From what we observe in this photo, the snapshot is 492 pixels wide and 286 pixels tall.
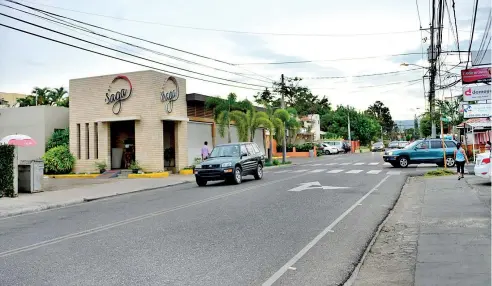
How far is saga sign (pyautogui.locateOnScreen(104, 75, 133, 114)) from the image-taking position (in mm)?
28578

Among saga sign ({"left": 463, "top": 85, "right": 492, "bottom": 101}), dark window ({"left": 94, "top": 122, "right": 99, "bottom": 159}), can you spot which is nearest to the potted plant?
dark window ({"left": 94, "top": 122, "right": 99, "bottom": 159})

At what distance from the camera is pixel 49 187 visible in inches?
845

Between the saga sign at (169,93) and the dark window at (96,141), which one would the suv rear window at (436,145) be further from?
the dark window at (96,141)

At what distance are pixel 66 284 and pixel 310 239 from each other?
4.17 m

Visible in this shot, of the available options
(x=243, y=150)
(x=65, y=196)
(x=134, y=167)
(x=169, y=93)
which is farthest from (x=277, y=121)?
(x=65, y=196)

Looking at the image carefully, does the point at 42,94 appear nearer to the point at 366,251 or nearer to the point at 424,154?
the point at 424,154

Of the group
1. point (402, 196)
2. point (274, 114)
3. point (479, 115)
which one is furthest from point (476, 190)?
point (274, 114)

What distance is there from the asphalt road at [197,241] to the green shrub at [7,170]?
4.19 m

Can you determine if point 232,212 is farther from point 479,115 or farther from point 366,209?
point 479,115

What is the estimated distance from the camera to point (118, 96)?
1136 inches

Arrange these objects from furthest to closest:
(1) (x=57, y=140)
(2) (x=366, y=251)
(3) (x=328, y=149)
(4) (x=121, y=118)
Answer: (3) (x=328, y=149)
(1) (x=57, y=140)
(4) (x=121, y=118)
(2) (x=366, y=251)

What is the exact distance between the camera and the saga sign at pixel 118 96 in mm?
28578

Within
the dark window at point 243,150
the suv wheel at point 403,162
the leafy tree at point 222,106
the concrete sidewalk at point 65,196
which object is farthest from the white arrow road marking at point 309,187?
the leafy tree at point 222,106

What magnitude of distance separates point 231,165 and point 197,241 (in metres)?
11.3
